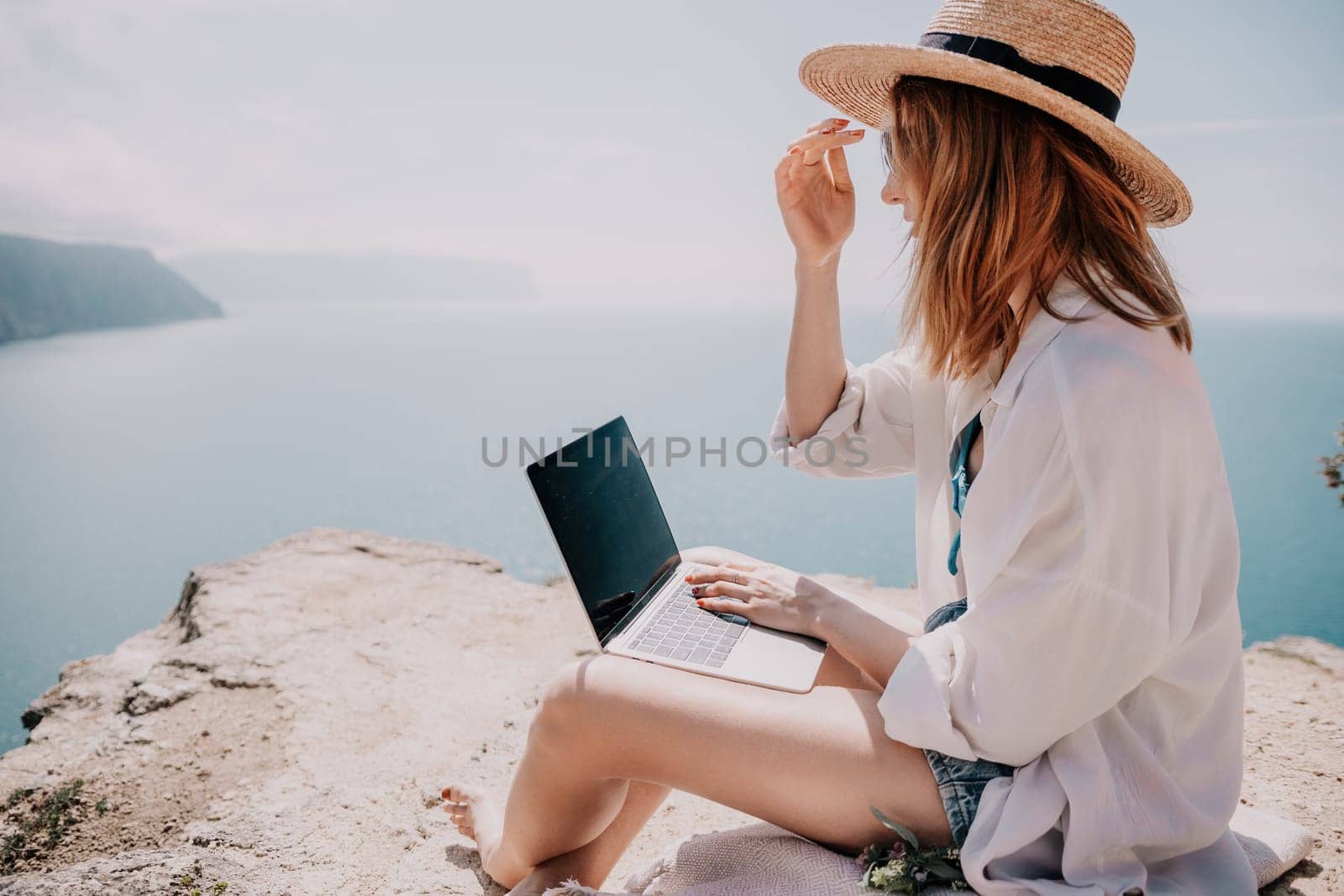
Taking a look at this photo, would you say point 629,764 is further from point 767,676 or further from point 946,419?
point 946,419

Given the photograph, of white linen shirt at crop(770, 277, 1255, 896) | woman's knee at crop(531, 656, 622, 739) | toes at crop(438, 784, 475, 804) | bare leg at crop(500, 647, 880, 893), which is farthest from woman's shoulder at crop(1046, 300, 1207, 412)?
toes at crop(438, 784, 475, 804)

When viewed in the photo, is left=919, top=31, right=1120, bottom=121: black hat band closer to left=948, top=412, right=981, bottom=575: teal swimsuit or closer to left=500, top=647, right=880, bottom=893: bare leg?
left=948, top=412, right=981, bottom=575: teal swimsuit

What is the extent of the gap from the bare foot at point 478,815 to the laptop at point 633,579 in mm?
645

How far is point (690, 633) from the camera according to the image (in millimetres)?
1504

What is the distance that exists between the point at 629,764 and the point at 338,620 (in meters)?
2.66

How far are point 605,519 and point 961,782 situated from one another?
85 centimetres

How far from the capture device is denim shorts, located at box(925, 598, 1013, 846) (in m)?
1.14

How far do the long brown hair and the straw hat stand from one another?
43mm

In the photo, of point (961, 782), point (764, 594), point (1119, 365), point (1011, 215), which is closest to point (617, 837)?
point (764, 594)

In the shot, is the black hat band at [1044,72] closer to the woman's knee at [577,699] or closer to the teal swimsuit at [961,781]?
the teal swimsuit at [961,781]

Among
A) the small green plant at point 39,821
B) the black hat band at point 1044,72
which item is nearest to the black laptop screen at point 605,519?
A: the black hat band at point 1044,72

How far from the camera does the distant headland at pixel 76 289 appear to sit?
10836 millimetres

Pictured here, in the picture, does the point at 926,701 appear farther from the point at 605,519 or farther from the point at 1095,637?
the point at 605,519

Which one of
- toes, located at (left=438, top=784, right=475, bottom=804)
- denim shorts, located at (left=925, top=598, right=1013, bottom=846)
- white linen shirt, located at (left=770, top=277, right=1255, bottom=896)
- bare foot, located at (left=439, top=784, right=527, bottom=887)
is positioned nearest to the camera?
white linen shirt, located at (left=770, top=277, right=1255, bottom=896)
